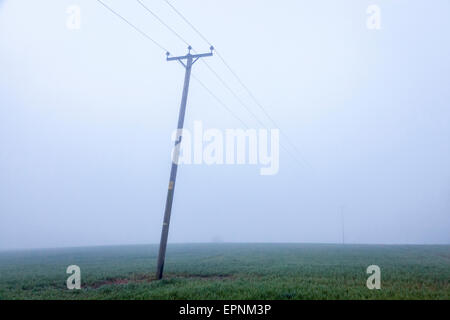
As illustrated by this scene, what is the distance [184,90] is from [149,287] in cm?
936

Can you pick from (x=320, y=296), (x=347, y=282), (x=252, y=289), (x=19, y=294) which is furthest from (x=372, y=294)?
(x=19, y=294)

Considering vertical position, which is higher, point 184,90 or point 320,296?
point 184,90

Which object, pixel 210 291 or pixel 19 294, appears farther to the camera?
pixel 19 294

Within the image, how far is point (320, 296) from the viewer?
10766 millimetres

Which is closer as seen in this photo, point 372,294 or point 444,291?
point 372,294
